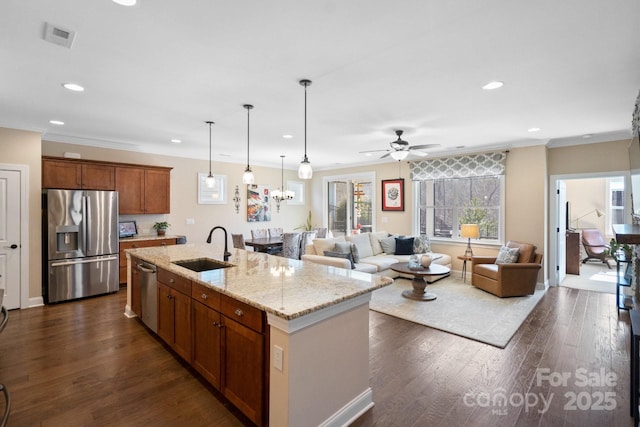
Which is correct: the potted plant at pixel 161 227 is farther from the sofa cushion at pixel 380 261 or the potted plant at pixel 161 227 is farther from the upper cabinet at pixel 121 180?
the sofa cushion at pixel 380 261

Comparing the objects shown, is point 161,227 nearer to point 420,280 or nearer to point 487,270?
point 420,280

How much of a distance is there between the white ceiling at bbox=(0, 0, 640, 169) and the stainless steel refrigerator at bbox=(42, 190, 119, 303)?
1093mm

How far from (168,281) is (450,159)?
5723 millimetres

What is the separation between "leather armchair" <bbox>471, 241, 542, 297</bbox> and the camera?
16.0ft

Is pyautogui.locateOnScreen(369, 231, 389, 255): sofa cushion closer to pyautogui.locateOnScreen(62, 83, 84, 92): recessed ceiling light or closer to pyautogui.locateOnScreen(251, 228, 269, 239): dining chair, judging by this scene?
pyautogui.locateOnScreen(251, 228, 269, 239): dining chair

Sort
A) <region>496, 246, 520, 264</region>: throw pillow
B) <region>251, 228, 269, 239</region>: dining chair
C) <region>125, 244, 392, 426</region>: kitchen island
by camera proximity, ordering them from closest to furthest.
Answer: <region>125, 244, 392, 426</region>: kitchen island, <region>496, 246, 520, 264</region>: throw pillow, <region>251, 228, 269, 239</region>: dining chair

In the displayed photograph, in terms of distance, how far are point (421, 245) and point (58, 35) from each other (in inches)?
244

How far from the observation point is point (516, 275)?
16.0ft

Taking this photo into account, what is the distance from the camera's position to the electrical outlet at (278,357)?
1.71 meters

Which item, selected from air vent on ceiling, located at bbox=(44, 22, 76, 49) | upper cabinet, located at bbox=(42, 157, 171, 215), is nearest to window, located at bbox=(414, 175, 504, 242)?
upper cabinet, located at bbox=(42, 157, 171, 215)

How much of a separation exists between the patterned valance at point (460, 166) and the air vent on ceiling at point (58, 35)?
20.2 feet

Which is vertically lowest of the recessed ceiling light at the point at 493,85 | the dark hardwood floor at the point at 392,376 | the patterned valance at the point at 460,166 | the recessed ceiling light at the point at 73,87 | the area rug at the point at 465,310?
the dark hardwood floor at the point at 392,376

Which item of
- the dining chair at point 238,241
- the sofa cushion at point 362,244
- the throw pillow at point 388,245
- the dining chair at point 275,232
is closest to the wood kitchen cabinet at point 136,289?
the dining chair at point 238,241

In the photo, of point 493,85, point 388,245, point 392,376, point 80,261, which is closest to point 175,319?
point 392,376
